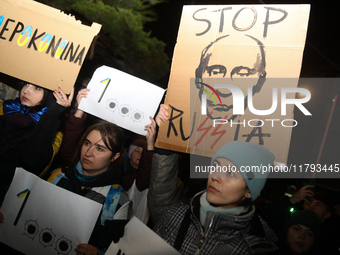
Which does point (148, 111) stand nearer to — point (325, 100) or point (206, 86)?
point (206, 86)

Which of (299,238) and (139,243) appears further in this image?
(299,238)

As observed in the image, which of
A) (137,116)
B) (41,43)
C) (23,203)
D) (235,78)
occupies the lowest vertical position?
(23,203)

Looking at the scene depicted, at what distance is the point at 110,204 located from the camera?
1394 mm

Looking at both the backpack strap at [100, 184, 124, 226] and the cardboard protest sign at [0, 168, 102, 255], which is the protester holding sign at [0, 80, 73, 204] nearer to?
the cardboard protest sign at [0, 168, 102, 255]

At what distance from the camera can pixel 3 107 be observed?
167 cm

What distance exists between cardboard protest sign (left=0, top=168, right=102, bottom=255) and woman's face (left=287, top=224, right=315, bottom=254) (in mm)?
1263

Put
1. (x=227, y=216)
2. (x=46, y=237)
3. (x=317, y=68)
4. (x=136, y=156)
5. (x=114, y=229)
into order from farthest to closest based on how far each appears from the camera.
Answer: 1. (x=317, y=68)
2. (x=136, y=156)
3. (x=46, y=237)
4. (x=114, y=229)
5. (x=227, y=216)

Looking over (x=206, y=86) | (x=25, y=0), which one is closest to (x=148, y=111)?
(x=206, y=86)

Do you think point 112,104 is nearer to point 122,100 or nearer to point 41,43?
point 122,100

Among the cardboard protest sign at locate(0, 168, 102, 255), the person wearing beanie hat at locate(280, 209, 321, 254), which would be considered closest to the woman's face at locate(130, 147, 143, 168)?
the cardboard protest sign at locate(0, 168, 102, 255)

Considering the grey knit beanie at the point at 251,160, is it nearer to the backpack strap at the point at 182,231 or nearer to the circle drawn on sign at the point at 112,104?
the backpack strap at the point at 182,231

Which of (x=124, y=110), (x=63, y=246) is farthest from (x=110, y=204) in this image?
(x=124, y=110)

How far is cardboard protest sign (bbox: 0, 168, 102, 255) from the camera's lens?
126 cm

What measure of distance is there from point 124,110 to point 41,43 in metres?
0.87
